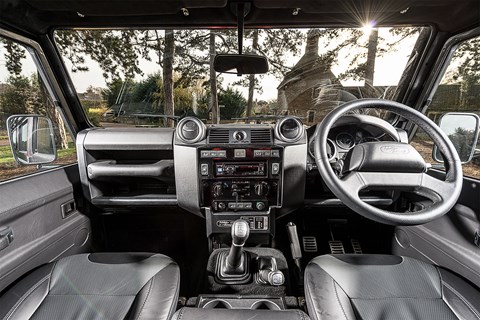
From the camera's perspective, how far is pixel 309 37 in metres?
2.16

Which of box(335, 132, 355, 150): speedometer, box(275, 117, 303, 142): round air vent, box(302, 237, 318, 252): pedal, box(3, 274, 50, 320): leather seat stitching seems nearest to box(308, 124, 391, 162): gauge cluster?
box(335, 132, 355, 150): speedometer

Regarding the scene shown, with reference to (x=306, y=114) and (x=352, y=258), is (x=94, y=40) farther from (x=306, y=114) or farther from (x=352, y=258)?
(x=352, y=258)

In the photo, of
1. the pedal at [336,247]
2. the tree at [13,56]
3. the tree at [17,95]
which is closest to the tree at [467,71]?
the pedal at [336,247]

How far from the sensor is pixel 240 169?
5.91 ft

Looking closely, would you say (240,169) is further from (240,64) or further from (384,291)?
(384,291)

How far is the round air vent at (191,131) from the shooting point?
176 cm

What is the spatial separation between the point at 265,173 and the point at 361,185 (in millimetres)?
641

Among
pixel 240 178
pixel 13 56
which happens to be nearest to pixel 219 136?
pixel 240 178

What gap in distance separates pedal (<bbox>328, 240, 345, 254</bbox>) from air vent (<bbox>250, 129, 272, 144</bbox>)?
1194mm

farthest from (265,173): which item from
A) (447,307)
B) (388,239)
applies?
(388,239)

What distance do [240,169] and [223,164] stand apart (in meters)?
0.11

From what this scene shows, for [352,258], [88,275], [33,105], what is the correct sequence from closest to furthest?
[88,275], [352,258], [33,105]

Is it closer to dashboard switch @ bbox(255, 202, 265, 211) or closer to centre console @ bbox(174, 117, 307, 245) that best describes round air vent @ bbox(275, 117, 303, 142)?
centre console @ bbox(174, 117, 307, 245)

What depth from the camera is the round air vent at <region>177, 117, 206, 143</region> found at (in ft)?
5.77
